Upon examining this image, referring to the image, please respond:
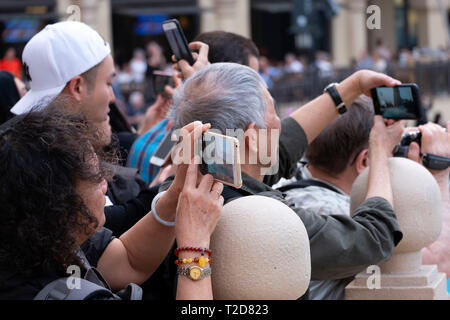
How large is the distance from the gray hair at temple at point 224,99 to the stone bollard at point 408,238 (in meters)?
0.58

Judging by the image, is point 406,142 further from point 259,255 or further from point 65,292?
point 65,292

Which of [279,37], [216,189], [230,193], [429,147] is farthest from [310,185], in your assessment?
[279,37]

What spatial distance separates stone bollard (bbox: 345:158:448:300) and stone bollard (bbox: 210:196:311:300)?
789 mm

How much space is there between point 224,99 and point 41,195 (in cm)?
80

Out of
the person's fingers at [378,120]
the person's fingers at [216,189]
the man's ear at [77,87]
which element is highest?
the man's ear at [77,87]

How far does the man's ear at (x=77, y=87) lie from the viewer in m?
3.56

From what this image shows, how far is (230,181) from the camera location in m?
2.09

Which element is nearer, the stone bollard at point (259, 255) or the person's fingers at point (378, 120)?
the stone bollard at point (259, 255)

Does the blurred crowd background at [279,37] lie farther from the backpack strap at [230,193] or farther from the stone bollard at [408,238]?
the backpack strap at [230,193]

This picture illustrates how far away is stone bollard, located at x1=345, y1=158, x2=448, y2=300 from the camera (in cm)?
283

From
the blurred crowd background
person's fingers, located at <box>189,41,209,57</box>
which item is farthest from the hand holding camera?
person's fingers, located at <box>189,41,209,57</box>

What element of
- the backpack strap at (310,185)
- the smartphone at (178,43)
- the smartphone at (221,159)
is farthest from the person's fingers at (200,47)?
the smartphone at (221,159)
